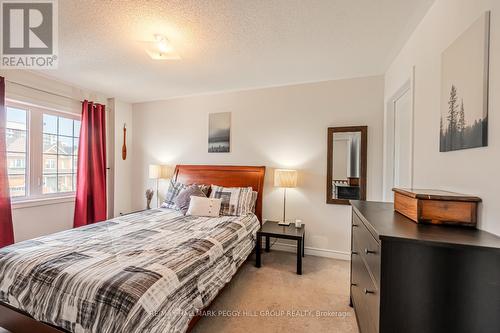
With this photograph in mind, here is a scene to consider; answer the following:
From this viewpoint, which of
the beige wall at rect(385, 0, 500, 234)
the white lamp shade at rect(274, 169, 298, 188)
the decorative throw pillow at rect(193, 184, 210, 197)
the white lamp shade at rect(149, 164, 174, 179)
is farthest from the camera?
the white lamp shade at rect(149, 164, 174, 179)

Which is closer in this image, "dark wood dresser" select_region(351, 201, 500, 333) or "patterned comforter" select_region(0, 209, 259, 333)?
"dark wood dresser" select_region(351, 201, 500, 333)

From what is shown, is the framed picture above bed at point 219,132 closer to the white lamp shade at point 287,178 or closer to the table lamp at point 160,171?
the table lamp at point 160,171

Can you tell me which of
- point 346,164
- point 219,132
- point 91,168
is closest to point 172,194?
point 219,132

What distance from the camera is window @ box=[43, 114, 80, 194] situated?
10.7 feet

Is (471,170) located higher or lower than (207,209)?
higher

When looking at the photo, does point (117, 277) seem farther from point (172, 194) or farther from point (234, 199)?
point (172, 194)

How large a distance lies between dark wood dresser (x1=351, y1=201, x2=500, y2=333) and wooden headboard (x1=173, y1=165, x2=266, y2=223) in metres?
2.33

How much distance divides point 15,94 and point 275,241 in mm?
3936

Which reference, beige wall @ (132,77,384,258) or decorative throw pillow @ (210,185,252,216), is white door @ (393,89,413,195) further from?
decorative throw pillow @ (210,185,252,216)

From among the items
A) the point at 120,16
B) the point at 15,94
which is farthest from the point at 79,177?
the point at 120,16

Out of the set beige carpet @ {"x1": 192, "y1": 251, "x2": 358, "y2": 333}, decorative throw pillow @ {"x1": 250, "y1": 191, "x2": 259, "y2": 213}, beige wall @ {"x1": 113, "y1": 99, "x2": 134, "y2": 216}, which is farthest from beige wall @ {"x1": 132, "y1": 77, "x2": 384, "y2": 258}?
beige wall @ {"x1": 113, "y1": 99, "x2": 134, "y2": 216}

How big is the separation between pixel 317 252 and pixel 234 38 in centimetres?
291

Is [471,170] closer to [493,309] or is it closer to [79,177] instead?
[493,309]

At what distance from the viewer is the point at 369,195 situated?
2.99 meters
